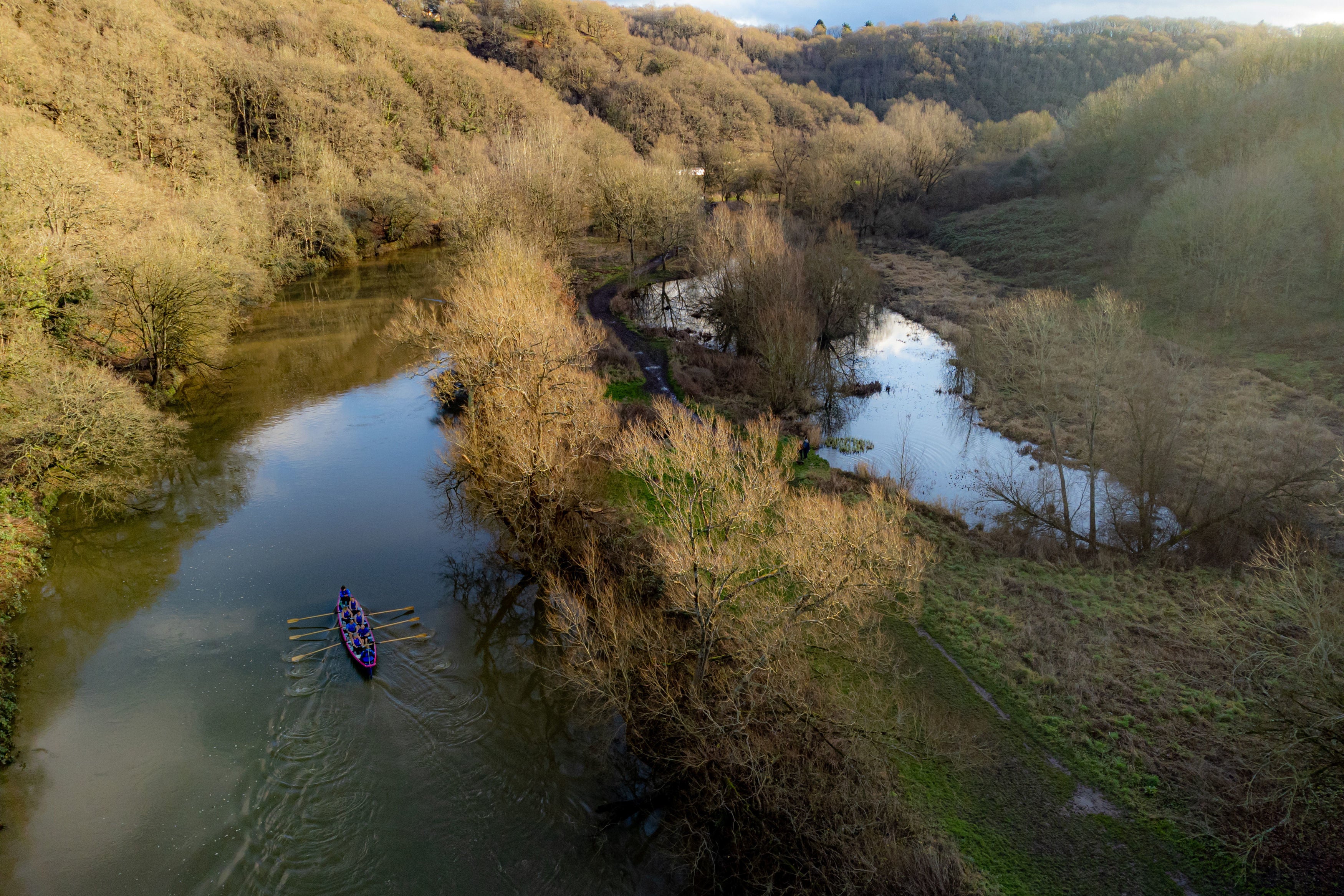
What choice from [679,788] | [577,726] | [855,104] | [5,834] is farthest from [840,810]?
[855,104]

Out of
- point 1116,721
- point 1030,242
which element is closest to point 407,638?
point 1116,721

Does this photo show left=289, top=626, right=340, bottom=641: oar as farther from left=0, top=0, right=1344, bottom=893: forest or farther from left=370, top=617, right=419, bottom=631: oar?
left=0, top=0, right=1344, bottom=893: forest

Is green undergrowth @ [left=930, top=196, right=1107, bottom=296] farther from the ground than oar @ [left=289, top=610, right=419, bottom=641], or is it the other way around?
green undergrowth @ [left=930, top=196, right=1107, bottom=296]

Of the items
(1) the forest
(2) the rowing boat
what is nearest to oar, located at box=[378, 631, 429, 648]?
(2) the rowing boat

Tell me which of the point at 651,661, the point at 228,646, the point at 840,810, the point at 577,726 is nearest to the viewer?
the point at 840,810

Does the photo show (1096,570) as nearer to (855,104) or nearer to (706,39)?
(855,104)

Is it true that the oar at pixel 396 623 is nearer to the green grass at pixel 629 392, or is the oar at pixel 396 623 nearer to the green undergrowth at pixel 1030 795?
the green undergrowth at pixel 1030 795
